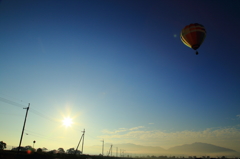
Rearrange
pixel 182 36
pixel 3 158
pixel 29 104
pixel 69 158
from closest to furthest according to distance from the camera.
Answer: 1. pixel 3 158
2. pixel 182 36
3. pixel 29 104
4. pixel 69 158

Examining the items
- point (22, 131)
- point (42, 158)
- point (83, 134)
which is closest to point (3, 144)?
point (83, 134)

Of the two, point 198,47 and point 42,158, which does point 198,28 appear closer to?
point 198,47

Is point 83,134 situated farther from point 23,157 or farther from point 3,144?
point 3,144

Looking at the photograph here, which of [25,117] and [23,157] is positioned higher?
[25,117]

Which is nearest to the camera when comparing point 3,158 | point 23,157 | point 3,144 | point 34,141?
point 3,158

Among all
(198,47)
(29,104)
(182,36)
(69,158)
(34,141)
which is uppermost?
(182,36)

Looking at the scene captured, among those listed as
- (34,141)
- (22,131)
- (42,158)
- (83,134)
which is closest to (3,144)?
(34,141)

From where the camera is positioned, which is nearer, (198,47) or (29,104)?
(198,47)
